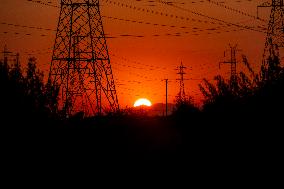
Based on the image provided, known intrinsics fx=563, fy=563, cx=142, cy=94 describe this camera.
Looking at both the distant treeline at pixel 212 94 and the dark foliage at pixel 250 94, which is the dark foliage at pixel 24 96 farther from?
the dark foliage at pixel 250 94

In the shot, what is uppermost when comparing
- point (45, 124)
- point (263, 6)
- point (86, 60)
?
point (263, 6)

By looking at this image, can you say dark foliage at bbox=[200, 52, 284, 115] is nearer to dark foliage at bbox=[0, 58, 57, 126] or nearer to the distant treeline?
the distant treeline

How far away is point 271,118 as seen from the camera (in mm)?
18453

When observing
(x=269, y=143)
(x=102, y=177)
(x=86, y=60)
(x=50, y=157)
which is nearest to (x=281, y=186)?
(x=269, y=143)

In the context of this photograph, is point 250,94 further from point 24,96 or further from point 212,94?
point 24,96

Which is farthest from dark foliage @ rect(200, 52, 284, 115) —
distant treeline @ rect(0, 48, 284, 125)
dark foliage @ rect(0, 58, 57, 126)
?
dark foliage @ rect(0, 58, 57, 126)

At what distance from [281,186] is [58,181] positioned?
600 centimetres

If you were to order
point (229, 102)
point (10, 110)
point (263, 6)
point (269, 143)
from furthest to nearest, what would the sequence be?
point (263, 6) → point (229, 102) → point (269, 143) → point (10, 110)

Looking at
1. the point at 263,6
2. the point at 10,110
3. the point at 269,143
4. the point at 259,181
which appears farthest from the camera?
the point at 263,6

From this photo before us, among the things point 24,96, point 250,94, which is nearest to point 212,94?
point 250,94

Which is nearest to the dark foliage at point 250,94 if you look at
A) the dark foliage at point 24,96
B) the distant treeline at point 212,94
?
the distant treeline at point 212,94

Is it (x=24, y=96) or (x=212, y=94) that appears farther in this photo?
(x=212, y=94)

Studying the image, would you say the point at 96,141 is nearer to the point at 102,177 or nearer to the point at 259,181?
the point at 102,177

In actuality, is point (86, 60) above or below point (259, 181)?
above
